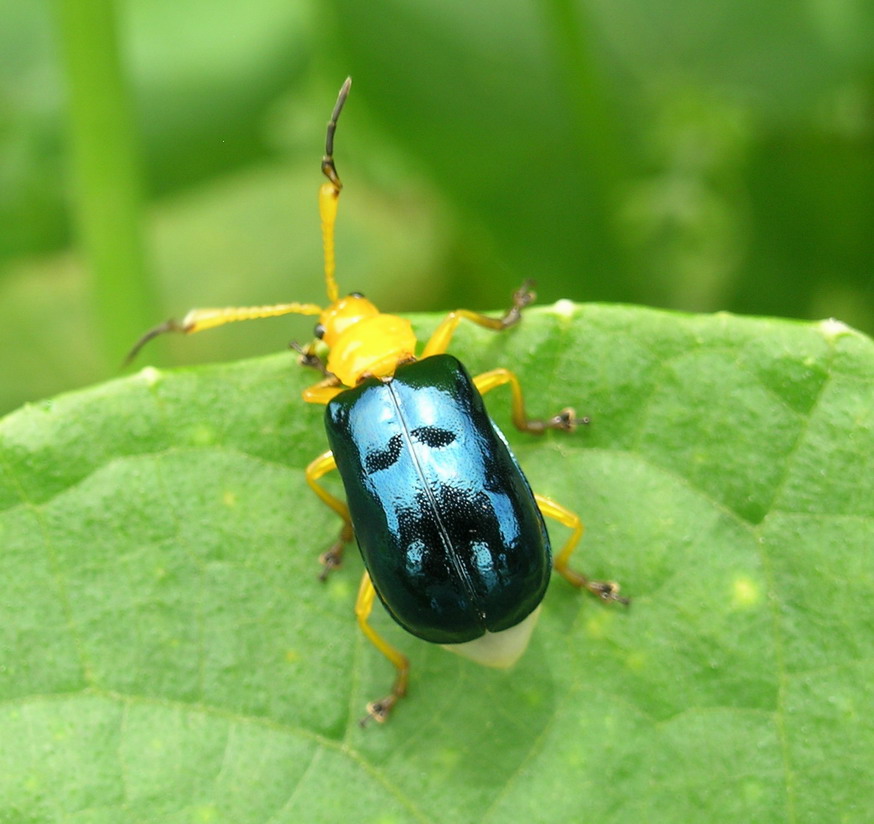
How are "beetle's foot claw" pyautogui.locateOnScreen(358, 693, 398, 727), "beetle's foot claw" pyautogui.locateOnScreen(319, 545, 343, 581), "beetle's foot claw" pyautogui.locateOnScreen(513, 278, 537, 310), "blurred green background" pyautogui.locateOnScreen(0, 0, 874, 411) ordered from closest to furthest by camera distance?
"beetle's foot claw" pyautogui.locateOnScreen(358, 693, 398, 727)
"beetle's foot claw" pyautogui.locateOnScreen(319, 545, 343, 581)
"beetle's foot claw" pyautogui.locateOnScreen(513, 278, 537, 310)
"blurred green background" pyautogui.locateOnScreen(0, 0, 874, 411)

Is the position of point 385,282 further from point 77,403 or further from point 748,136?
point 77,403

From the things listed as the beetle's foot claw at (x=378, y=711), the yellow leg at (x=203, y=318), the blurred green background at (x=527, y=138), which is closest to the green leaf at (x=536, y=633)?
the beetle's foot claw at (x=378, y=711)

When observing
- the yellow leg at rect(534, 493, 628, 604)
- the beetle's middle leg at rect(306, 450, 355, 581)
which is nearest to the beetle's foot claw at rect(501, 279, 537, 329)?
the yellow leg at rect(534, 493, 628, 604)

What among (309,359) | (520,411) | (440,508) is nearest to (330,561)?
(440,508)

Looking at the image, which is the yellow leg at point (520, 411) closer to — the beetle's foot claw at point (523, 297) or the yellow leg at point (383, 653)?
the beetle's foot claw at point (523, 297)

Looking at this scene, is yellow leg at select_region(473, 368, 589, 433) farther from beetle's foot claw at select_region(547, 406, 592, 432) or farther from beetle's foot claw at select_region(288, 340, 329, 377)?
beetle's foot claw at select_region(288, 340, 329, 377)

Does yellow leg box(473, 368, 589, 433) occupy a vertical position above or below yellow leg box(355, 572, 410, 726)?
above

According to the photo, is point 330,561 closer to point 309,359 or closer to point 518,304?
point 309,359

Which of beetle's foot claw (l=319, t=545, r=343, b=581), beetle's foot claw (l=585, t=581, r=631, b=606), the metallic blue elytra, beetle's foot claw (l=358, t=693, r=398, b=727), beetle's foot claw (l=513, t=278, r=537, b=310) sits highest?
beetle's foot claw (l=513, t=278, r=537, b=310)
